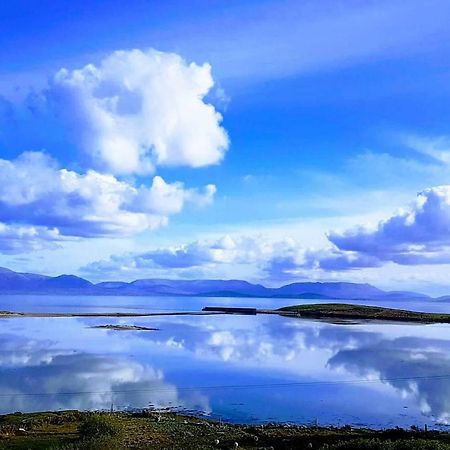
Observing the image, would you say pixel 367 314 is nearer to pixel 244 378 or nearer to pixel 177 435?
pixel 244 378

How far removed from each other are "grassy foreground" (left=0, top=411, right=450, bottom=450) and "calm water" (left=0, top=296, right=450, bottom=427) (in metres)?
4.35

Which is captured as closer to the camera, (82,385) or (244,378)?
(82,385)

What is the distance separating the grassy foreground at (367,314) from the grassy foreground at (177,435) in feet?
347

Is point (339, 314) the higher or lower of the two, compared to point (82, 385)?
higher

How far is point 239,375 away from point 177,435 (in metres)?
24.0

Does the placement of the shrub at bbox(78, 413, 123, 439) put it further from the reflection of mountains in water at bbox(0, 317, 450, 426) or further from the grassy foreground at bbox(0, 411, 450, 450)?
the reflection of mountains in water at bbox(0, 317, 450, 426)

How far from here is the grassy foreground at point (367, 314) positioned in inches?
5113

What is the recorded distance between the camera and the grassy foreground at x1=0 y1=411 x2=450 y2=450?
23.5 m

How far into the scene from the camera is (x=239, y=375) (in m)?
50.2

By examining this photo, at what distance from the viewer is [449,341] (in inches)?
3191

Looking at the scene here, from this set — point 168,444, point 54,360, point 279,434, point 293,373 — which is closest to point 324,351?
point 293,373

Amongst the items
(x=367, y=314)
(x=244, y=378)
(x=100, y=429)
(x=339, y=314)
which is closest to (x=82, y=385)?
(x=244, y=378)

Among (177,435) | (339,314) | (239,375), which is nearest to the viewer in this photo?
(177,435)

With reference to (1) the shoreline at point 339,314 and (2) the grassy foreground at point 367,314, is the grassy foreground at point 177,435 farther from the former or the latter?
(2) the grassy foreground at point 367,314
